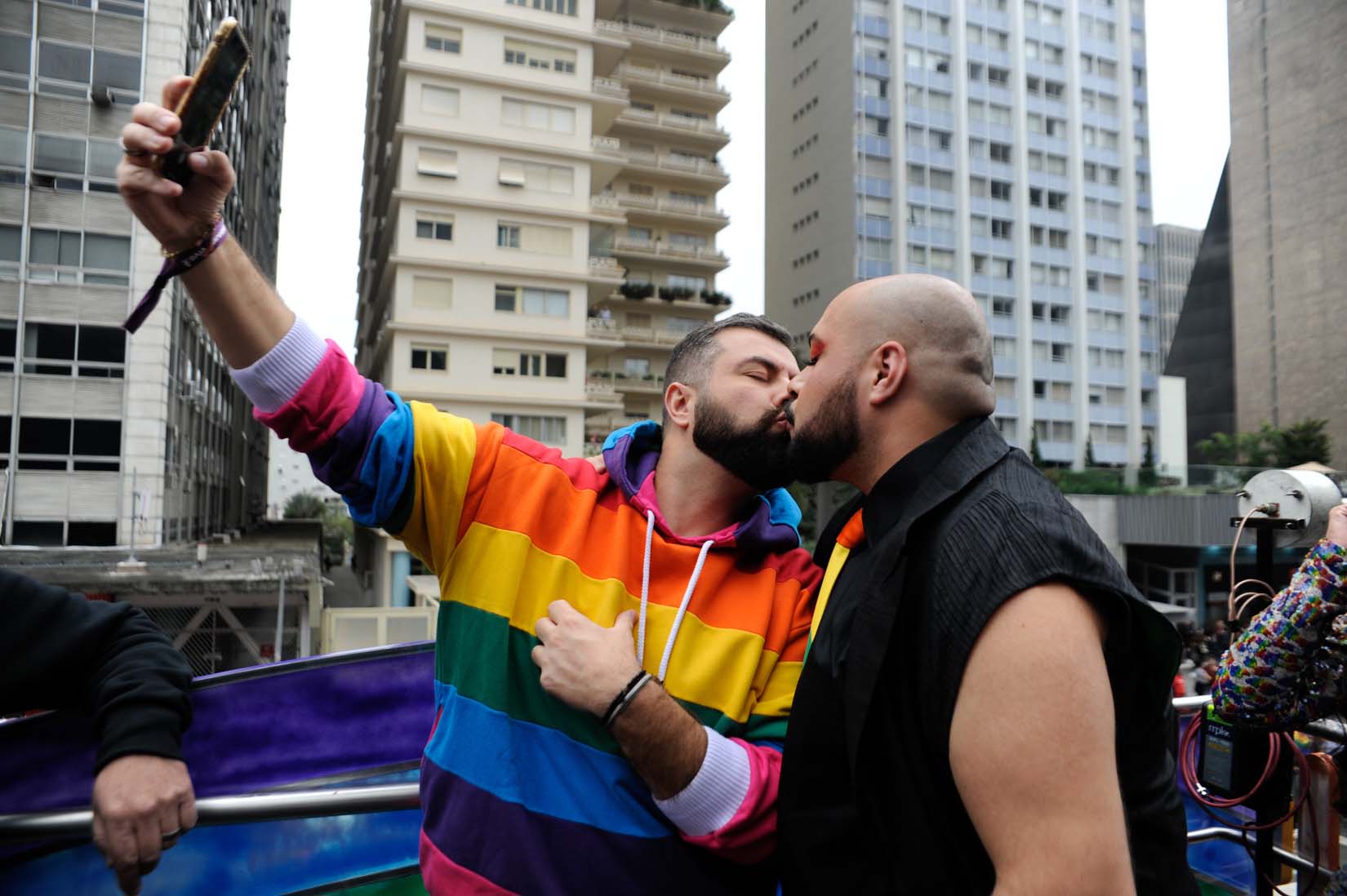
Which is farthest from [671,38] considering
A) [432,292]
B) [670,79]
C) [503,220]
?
[432,292]

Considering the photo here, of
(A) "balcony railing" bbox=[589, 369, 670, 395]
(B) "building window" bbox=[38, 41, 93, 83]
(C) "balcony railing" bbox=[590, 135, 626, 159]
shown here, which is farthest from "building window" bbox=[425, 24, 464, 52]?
(A) "balcony railing" bbox=[589, 369, 670, 395]

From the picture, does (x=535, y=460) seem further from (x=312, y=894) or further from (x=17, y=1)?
(x=17, y=1)

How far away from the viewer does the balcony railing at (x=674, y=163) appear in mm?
36875

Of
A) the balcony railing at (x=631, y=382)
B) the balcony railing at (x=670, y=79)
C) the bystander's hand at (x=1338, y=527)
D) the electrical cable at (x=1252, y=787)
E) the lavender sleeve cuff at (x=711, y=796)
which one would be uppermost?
the balcony railing at (x=670, y=79)

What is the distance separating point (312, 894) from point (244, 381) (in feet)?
5.82

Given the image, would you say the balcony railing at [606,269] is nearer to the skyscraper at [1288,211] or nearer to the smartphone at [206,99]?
the smartphone at [206,99]

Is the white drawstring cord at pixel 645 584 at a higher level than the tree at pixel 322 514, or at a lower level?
higher

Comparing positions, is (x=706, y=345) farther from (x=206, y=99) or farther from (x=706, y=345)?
(x=206, y=99)

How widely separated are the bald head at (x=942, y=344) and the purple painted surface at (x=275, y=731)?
69.3 inches

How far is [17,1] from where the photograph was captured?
61.5 feet

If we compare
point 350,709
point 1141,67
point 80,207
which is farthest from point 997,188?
point 350,709

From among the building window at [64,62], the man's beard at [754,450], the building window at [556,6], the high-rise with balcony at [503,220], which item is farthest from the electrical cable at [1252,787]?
the building window at [556,6]

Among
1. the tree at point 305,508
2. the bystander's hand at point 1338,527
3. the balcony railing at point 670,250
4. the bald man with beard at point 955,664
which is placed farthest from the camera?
the tree at point 305,508

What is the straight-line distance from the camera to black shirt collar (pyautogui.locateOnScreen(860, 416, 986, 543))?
4.90 ft
